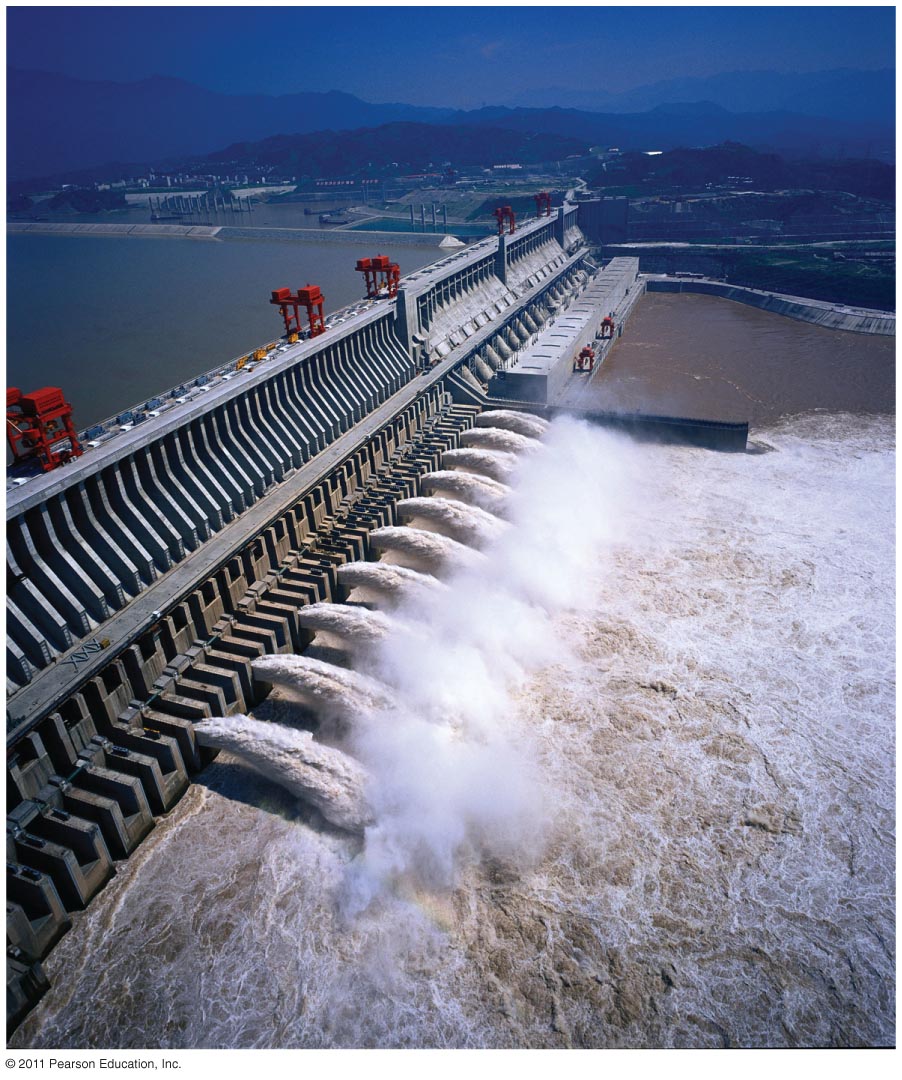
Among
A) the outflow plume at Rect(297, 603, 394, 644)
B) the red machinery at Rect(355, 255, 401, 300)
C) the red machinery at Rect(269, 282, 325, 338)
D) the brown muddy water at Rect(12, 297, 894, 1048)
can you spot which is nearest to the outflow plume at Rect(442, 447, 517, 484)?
the brown muddy water at Rect(12, 297, 894, 1048)

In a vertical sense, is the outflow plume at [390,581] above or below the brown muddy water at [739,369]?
below

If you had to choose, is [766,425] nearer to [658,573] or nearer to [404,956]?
[658,573]

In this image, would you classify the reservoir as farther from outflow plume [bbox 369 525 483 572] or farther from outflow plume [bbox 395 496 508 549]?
outflow plume [bbox 369 525 483 572]

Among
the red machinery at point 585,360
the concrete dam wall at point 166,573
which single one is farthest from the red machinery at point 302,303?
the red machinery at point 585,360

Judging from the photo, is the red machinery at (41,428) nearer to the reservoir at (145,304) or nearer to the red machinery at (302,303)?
the red machinery at (302,303)

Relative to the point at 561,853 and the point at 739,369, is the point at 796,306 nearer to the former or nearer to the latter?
the point at 739,369

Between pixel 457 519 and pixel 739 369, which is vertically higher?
pixel 739 369

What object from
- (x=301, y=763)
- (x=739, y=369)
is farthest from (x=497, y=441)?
(x=739, y=369)
